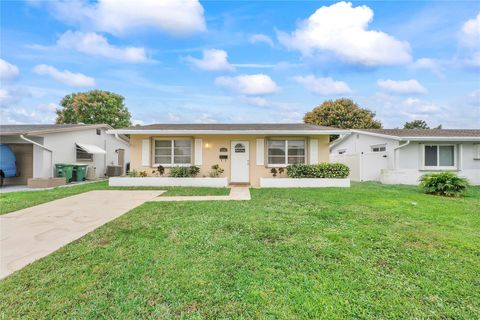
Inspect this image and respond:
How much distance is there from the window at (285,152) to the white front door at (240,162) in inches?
46.4

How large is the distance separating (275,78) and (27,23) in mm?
14784

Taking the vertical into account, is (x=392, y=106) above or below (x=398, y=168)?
above

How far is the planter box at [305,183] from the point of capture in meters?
10.4

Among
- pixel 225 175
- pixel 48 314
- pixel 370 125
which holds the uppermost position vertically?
pixel 370 125

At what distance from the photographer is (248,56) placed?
15.6 metres

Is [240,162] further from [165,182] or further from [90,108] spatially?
[90,108]

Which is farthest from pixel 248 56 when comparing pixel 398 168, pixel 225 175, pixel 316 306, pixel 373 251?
pixel 316 306

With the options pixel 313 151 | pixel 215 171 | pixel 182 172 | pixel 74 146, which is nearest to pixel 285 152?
pixel 313 151

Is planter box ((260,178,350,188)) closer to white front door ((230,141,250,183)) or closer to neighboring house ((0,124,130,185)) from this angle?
white front door ((230,141,250,183))

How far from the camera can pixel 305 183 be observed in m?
10.5

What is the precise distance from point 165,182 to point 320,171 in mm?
7400

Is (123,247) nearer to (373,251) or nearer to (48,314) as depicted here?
(48,314)

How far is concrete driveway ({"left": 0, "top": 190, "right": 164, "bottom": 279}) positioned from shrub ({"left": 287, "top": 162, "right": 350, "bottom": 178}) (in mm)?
6470

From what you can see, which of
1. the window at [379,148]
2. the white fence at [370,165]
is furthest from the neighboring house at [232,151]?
the window at [379,148]
